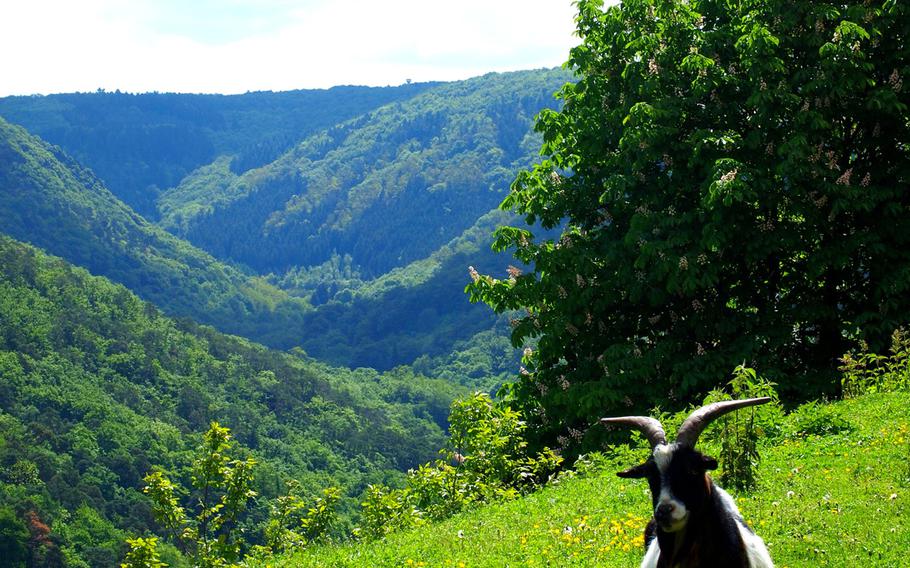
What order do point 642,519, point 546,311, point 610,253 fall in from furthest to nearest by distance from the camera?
point 546,311, point 610,253, point 642,519

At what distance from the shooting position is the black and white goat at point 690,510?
6105 mm

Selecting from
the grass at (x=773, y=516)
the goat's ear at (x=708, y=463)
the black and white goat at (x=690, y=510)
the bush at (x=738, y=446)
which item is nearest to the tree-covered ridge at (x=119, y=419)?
the grass at (x=773, y=516)

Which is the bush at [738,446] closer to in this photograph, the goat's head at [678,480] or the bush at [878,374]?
the bush at [878,374]

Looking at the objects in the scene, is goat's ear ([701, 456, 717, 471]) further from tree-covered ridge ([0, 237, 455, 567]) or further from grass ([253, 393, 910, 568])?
tree-covered ridge ([0, 237, 455, 567])

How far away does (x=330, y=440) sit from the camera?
175 meters

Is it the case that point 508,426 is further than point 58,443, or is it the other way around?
point 58,443

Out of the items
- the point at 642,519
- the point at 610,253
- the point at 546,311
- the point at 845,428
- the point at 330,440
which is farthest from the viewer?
the point at 330,440

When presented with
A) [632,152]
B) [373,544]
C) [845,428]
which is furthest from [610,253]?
[373,544]

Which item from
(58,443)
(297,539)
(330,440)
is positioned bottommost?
(330,440)

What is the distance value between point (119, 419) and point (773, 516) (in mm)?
156420

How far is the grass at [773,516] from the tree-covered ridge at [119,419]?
322 ft

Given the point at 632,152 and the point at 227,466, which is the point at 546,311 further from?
the point at 227,466

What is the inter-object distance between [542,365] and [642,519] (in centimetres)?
958

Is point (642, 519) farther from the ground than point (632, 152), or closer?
closer
